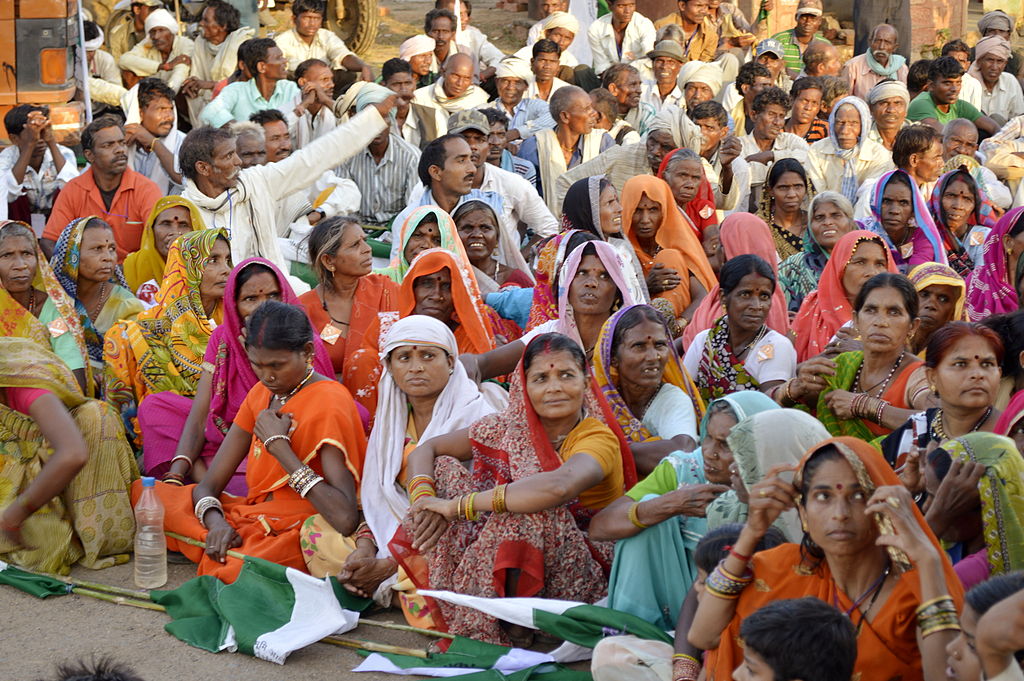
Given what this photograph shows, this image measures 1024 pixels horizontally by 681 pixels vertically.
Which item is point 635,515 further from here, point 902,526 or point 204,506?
point 204,506

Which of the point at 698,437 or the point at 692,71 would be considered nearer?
the point at 698,437

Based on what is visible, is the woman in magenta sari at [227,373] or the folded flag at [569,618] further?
the woman in magenta sari at [227,373]

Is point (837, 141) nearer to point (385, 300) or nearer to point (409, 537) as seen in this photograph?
point (385, 300)

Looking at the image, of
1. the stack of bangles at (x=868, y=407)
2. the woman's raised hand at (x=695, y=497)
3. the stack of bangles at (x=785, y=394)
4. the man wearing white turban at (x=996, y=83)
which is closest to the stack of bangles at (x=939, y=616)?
the woman's raised hand at (x=695, y=497)

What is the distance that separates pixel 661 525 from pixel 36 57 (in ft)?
22.0

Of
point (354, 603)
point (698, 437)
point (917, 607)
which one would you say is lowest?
point (354, 603)

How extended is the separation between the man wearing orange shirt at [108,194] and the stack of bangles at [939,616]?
17.6ft

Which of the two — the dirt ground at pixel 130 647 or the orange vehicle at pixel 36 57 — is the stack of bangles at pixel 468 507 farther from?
the orange vehicle at pixel 36 57

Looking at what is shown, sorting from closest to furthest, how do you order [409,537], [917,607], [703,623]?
[917,607] < [703,623] < [409,537]

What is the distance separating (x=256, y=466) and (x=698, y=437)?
1628mm

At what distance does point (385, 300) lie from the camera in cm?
596

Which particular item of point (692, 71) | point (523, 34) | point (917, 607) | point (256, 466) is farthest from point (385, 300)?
point (523, 34)

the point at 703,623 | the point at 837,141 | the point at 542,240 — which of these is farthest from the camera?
the point at 837,141

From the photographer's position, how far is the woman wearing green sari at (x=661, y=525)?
13.2 ft
